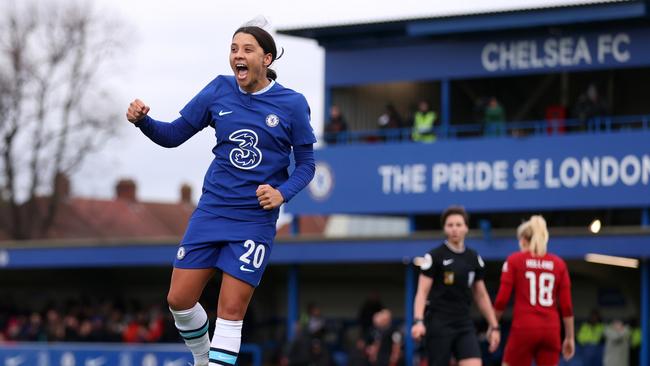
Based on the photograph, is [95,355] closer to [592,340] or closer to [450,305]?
[592,340]

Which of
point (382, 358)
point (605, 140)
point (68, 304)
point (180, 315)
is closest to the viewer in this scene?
point (180, 315)

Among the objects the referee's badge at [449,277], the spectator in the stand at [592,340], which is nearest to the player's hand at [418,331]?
the referee's badge at [449,277]

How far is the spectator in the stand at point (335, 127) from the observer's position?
36469 mm

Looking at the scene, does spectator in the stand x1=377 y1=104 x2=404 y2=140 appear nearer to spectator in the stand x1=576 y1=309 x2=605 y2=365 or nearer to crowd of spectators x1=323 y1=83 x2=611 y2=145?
crowd of spectators x1=323 y1=83 x2=611 y2=145

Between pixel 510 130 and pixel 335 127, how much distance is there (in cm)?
417

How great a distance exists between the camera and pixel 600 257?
30.1 m

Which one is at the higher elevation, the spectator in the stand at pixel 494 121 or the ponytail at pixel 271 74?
the spectator in the stand at pixel 494 121

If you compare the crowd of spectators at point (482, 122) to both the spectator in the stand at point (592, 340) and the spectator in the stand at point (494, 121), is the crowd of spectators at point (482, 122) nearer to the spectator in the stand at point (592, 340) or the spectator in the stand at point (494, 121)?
the spectator in the stand at point (494, 121)

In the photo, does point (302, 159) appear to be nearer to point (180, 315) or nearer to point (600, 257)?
point (180, 315)

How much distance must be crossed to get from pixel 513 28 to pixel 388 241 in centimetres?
610

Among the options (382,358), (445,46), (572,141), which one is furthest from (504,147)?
(382,358)

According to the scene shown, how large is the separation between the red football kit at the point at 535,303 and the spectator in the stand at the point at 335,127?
76.2 feet

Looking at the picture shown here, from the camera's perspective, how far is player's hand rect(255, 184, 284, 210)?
9031mm

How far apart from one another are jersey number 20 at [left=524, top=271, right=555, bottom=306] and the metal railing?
1899 cm
